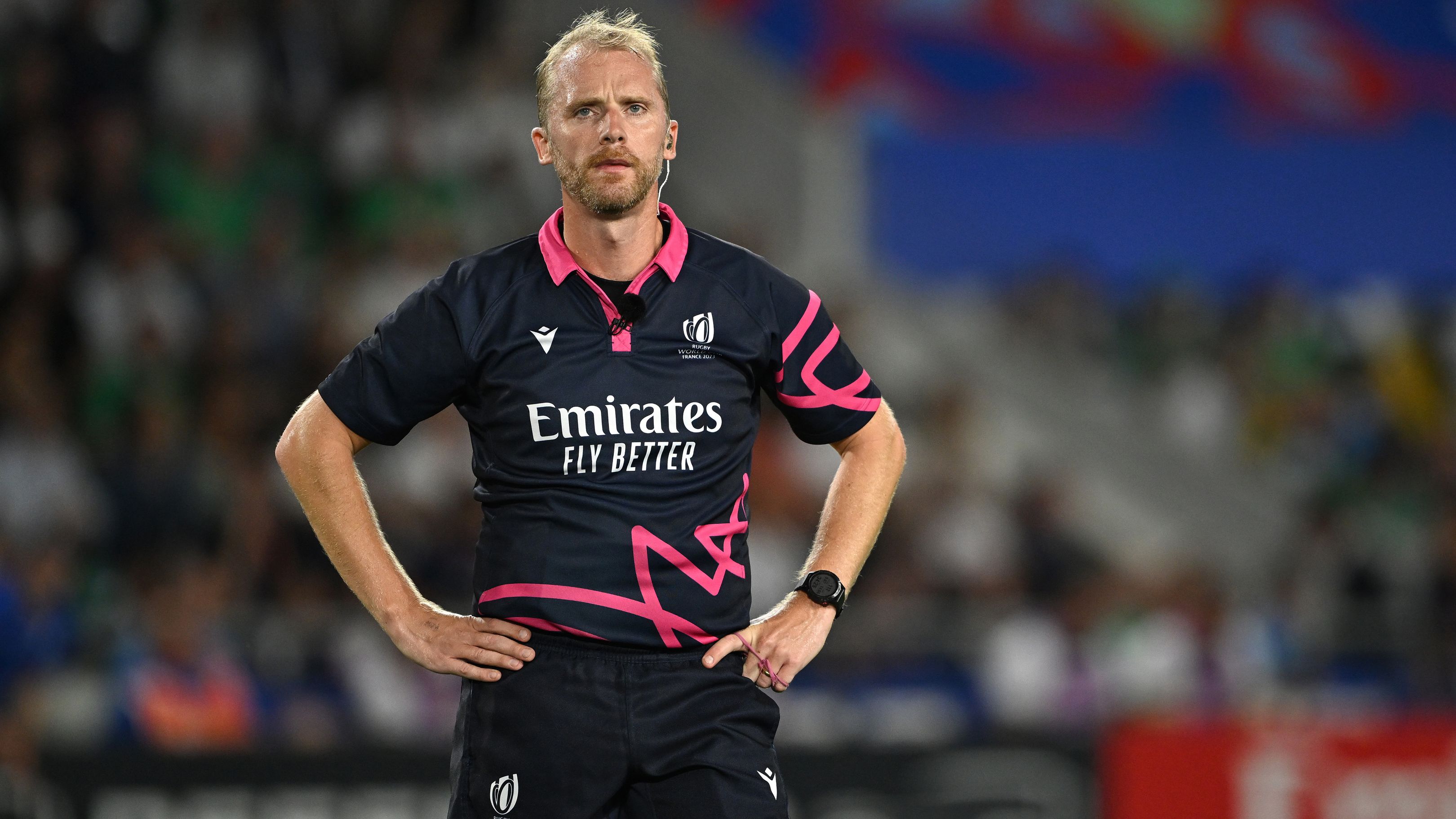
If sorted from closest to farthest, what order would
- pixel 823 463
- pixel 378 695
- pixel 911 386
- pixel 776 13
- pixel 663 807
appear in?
1. pixel 663 807
2. pixel 378 695
3. pixel 823 463
4. pixel 911 386
5. pixel 776 13

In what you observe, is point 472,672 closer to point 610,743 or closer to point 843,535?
point 610,743

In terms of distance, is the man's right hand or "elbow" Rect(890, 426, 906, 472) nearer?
the man's right hand

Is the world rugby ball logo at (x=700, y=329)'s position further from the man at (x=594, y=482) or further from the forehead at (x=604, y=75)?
the forehead at (x=604, y=75)

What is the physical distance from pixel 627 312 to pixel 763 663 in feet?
2.43

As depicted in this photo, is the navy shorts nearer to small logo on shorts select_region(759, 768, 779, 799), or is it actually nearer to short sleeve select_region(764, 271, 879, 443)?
small logo on shorts select_region(759, 768, 779, 799)

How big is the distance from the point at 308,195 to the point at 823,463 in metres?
3.28

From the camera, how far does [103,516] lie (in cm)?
870

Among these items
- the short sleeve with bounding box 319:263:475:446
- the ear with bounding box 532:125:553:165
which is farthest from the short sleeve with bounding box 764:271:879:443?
the short sleeve with bounding box 319:263:475:446

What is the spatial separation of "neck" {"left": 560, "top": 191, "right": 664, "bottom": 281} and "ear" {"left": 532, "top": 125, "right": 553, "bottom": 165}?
0.08 meters

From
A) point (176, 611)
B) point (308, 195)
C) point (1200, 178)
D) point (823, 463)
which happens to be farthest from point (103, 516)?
point (1200, 178)

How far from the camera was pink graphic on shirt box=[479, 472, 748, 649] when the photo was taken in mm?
3496

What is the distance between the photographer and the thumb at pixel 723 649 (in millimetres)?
3539

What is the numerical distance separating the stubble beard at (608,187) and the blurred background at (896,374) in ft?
13.0

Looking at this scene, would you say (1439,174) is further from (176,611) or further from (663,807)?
(663,807)
